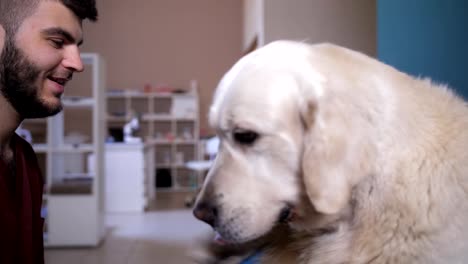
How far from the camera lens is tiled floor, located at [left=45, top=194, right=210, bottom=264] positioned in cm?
308

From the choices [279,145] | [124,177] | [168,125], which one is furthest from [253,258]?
[168,125]

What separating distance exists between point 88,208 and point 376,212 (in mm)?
2886

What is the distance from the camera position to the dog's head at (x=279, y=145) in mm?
903

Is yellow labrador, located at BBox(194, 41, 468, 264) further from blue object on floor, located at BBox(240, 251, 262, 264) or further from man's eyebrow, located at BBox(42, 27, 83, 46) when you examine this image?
man's eyebrow, located at BBox(42, 27, 83, 46)

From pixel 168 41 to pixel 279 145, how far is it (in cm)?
711

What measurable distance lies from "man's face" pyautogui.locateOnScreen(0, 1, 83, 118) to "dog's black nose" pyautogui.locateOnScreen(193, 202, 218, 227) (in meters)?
0.60

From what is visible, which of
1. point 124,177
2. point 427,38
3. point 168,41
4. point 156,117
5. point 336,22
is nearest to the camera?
point 427,38

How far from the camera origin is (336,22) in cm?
325

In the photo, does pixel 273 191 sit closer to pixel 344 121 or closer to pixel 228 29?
pixel 344 121

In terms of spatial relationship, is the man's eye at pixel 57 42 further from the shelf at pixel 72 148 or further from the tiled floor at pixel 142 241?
the shelf at pixel 72 148

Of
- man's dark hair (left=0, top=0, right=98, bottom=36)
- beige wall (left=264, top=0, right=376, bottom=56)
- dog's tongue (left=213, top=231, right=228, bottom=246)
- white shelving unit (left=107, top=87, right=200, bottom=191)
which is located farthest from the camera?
white shelving unit (left=107, top=87, right=200, bottom=191)

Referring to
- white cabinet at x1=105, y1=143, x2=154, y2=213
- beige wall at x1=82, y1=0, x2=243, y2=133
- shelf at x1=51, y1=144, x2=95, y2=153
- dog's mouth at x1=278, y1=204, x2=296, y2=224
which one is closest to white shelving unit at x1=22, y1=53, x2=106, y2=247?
shelf at x1=51, y1=144, x2=95, y2=153

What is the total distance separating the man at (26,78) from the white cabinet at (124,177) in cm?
349

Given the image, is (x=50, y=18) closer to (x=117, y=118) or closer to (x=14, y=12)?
(x=14, y=12)
